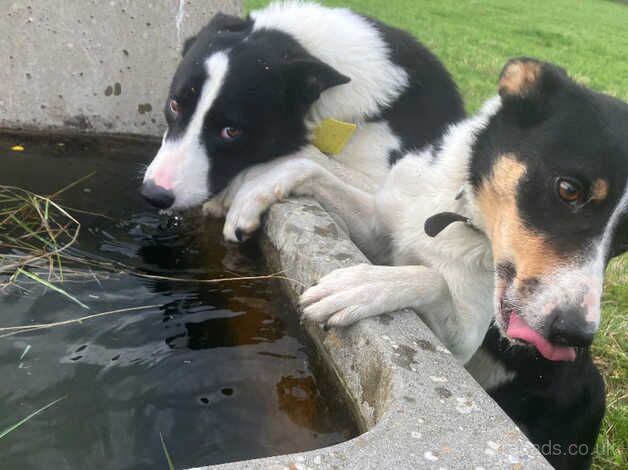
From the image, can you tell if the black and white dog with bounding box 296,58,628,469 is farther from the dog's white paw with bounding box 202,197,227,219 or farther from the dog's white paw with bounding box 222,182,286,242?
the dog's white paw with bounding box 202,197,227,219

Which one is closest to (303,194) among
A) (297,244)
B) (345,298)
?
(297,244)

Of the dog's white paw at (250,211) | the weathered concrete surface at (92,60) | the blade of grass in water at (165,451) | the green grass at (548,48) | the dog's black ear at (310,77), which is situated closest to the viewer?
the blade of grass in water at (165,451)

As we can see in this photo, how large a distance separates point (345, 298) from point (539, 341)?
533 millimetres

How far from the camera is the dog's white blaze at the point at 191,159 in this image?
266cm

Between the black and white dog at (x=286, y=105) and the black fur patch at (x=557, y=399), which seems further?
the black and white dog at (x=286, y=105)

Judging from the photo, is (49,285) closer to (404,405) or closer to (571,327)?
(404,405)

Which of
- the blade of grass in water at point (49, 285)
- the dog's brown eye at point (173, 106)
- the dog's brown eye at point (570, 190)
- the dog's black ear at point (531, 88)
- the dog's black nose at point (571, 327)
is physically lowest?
the blade of grass in water at point (49, 285)

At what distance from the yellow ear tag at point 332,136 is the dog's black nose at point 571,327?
1596 mm

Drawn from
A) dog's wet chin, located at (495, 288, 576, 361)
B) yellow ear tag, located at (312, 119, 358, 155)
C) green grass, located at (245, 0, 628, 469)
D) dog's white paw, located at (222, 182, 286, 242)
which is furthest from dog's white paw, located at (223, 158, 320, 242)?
green grass, located at (245, 0, 628, 469)

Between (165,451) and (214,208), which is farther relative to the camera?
(214,208)

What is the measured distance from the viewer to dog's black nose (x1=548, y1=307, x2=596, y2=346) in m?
1.67

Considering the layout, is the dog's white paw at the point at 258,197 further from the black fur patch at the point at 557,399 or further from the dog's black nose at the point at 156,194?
the black fur patch at the point at 557,399

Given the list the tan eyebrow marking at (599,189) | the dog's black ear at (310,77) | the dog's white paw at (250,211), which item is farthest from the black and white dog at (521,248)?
the dog's black ear at (310,77)

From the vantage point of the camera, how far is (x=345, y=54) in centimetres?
337
